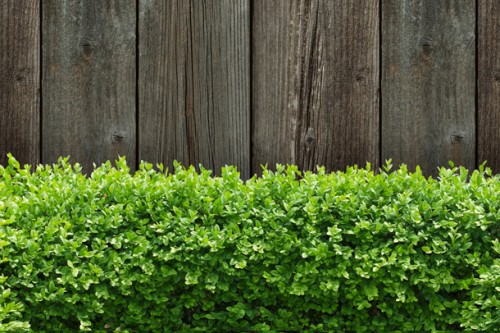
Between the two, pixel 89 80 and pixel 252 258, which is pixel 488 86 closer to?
pixel 252 258

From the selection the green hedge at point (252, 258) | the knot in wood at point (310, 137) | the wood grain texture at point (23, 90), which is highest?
the wood grain texture at point (23, 90)

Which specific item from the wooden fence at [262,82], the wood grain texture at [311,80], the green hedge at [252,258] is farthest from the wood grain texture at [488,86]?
the green hedge at [252,258]

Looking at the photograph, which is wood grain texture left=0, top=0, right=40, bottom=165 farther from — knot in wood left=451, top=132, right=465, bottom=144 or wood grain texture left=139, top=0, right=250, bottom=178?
knot in wood left=451, top=132, right=465, bottom=144

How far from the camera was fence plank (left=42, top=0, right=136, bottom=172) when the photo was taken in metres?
4.69

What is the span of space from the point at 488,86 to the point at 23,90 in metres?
2.48

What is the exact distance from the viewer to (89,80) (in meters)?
4.71

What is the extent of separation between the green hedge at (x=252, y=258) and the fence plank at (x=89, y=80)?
2.60 ft

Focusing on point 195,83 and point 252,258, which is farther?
point 195,83

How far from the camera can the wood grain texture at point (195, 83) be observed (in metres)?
4.68

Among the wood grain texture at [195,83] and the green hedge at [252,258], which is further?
the wood grain texture at [195,83]

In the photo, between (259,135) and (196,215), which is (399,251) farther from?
(259,135)

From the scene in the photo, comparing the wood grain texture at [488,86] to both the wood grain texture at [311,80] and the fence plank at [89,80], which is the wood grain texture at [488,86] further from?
the fence plank at [89,80]

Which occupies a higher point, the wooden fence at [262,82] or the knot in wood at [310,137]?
the wooden fence at [262,82]

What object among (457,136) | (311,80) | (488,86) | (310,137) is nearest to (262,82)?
(311,80)
